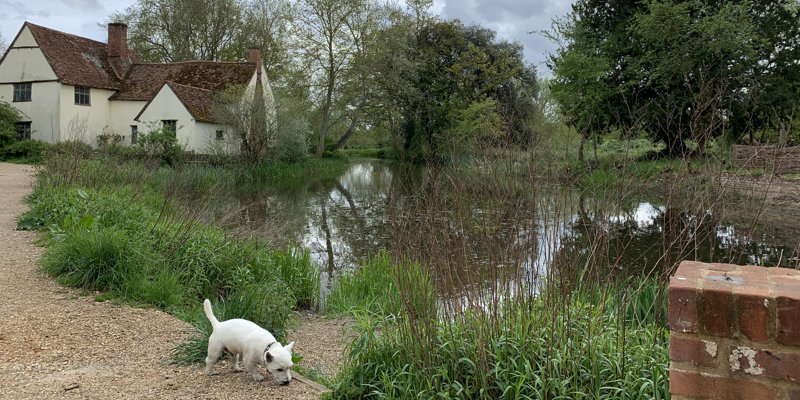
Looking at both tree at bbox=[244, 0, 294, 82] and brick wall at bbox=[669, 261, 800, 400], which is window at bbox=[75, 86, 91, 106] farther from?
brick wall at bbox=[669, 261, 800, 400]

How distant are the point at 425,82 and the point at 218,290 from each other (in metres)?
37.8

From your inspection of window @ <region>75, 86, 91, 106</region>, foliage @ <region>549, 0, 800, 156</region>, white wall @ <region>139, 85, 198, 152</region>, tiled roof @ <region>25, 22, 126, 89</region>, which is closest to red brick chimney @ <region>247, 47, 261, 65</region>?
white wall @ <region>139, 85, 198, 152</region>

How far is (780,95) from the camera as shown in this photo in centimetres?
2669

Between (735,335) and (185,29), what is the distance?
46.0 metres

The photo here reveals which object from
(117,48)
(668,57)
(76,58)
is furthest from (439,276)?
(117,48)

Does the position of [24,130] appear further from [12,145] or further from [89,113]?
[12,145]

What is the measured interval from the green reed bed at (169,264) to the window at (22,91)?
90.7ft

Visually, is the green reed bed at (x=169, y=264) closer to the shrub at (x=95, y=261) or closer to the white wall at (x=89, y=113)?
the shrub at (x=95, y=261)

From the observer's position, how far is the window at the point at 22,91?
32.7 meters

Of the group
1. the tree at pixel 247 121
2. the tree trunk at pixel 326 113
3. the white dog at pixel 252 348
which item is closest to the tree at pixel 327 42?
the tree trunk at pixel 326 113

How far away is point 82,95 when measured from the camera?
109 feet

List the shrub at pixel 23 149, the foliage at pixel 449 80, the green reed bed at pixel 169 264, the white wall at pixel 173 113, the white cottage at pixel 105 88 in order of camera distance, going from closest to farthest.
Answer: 1. the green reed bed at pixel 169 264
2. the shrub at pixel 23 149
3. the white wall at pixel 173 113
4. the white cottage at pixel 105 88
5. the foliage at pixel 449 80

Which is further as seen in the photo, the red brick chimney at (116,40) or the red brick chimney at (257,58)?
the red brick chimney at (257,58)

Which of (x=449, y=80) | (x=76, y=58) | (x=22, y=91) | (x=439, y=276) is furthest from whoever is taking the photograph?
(x=449, y=80)
